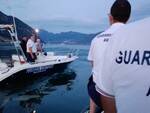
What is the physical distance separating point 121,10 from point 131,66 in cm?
110

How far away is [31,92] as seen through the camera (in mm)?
13727

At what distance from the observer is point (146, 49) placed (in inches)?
66.5

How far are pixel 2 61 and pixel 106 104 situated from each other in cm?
1420

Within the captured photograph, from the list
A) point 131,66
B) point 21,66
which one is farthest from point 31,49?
point 131,66

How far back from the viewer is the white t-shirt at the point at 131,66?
170 cm

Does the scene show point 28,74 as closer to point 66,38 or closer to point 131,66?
point 131,66

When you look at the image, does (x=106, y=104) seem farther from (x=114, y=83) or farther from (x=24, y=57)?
(x=24, y=57)

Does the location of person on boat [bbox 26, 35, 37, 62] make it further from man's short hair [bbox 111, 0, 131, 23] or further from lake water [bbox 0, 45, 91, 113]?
man's short hair [bbox 111, 0, 131, 23]

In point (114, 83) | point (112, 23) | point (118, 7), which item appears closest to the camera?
point (114, 83)

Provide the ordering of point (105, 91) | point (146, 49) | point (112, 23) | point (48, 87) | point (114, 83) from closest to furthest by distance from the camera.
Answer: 1. point (146, 49)
2. point (114, 83)
3. point (105, 91)
4. point (112, 23)
5. point (48, 87)

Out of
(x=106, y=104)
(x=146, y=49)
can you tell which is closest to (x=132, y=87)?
(x=146, y=49)

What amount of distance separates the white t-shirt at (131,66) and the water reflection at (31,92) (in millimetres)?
8737

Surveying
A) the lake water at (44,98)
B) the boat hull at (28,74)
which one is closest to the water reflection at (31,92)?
the lake water at (44,98)

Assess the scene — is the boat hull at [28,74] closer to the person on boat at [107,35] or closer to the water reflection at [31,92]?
the water reflection at [31,92]
